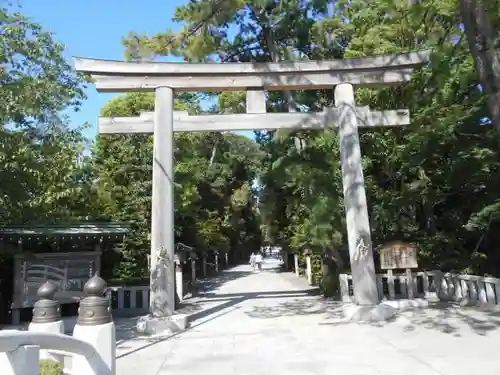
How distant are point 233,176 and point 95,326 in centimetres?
3150

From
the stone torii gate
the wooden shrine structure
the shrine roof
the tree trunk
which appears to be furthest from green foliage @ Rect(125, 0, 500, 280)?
the wooden shrine structure

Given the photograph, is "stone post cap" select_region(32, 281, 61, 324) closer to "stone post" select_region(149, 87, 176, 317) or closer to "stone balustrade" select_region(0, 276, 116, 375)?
"stone balustrade" select_region(0, 276, 116, 375)

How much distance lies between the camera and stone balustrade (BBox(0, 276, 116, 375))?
305 centimetres

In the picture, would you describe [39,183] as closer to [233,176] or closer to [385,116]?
[385,116]

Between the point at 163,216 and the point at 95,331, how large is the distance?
548cm

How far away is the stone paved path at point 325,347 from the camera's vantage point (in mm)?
5801

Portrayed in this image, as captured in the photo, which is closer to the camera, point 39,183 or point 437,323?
point 437,323

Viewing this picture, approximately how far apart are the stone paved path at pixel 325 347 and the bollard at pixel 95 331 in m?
2.02

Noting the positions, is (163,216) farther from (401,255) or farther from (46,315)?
(401,255)

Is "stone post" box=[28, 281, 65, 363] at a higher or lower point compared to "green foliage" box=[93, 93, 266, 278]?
lower

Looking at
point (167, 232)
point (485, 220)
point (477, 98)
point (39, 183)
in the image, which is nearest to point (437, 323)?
Result: point (485, 220)

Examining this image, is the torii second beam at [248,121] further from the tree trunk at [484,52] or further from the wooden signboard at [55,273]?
the tree trunk at [484,52]

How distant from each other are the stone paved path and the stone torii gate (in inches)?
52.5

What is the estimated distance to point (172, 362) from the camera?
21.6ft
